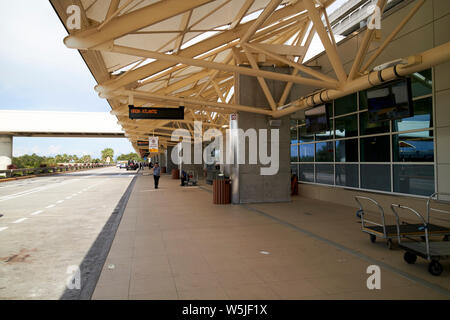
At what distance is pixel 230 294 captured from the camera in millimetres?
4242

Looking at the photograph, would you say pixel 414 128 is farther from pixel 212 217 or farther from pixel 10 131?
pixel 10 131

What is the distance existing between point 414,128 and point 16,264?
11137 millimetres

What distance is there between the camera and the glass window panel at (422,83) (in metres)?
9.20

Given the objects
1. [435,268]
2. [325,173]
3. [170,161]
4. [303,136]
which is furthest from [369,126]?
[170,161]

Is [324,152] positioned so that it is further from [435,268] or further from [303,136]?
[435,268]

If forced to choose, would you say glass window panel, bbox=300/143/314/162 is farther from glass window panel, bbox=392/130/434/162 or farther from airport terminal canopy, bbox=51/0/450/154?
glass window panel, bbox=392/130/434/162

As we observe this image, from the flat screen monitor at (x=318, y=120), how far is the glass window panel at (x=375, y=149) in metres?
2.30

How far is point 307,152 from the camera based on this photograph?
16266 millimetres

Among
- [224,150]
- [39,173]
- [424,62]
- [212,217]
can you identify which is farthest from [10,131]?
[424,62]

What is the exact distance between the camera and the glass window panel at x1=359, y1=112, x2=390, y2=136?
35.6ft

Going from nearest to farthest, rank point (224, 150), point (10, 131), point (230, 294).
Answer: point (230, 294)
point (224, 150)
point (10, 131)

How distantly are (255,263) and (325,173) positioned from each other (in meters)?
10.0

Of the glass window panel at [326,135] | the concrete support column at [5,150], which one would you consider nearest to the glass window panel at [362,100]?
the glass window panel at [326,135]

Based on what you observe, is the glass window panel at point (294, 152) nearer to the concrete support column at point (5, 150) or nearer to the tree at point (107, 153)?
the concrete support column at point (5, 150)
